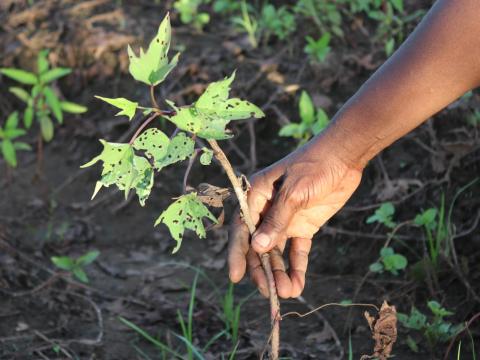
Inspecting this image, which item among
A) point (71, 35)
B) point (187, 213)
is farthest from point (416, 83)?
point (71, 35)

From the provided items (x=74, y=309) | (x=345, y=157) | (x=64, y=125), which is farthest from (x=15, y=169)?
(x=345, y=157)

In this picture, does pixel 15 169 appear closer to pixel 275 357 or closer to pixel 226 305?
pixel 226 305

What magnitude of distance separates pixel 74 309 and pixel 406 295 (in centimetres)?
121

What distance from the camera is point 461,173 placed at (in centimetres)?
311

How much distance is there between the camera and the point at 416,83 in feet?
6.54

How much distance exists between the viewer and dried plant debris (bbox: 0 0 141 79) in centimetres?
444

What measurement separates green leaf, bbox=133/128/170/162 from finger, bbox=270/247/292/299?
529 millimetres

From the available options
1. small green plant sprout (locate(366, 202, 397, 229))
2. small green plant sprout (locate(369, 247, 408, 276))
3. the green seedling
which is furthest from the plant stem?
the green seedling

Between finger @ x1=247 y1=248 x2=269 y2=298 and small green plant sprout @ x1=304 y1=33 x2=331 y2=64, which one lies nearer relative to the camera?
finger @ x1=247 y1=248 x2=269 y2=298

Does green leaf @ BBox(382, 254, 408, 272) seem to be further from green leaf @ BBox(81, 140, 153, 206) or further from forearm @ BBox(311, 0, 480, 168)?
green leaf @ BBox(81, 140, 153, 206)

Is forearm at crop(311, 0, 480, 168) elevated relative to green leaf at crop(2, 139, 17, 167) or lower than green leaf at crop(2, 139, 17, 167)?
elevated

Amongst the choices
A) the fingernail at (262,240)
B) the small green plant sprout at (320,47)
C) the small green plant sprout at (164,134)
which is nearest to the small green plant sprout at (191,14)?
the small green plant sprout at (320,47)

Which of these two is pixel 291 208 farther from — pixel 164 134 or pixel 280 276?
pixel 164 134

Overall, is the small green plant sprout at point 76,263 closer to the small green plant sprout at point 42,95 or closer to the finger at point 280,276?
the small green plant sprout at point 42,95
